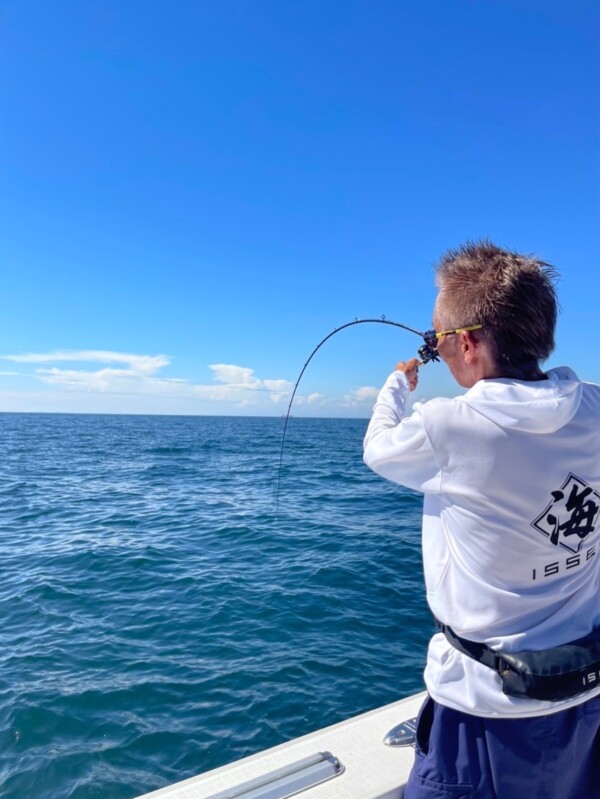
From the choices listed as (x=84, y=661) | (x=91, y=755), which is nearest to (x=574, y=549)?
(x=91, y=755)

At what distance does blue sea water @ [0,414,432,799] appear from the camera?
4.33m

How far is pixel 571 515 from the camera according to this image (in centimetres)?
139

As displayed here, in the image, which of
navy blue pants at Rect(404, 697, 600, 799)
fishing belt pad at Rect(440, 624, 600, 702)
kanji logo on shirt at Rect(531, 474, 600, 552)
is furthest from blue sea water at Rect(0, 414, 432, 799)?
kanji logo on shirt at Rect(531, 474, 600, 552)

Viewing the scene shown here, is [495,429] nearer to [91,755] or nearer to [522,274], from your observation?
[522,274]

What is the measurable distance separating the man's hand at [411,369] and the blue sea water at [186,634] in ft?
12.4

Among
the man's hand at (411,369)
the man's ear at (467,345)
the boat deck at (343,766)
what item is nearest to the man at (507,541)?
the man's ear at (467,345)

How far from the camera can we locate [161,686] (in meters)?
5.08

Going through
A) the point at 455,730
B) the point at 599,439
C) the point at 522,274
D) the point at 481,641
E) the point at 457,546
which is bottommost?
the point at 455,730

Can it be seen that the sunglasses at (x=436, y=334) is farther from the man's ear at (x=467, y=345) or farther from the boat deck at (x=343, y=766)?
the boat deck at (x=343, y=766)

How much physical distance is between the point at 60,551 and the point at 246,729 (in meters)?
6.15

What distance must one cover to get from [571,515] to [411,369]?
75cm

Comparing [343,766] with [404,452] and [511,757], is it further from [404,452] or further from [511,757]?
[404,452]

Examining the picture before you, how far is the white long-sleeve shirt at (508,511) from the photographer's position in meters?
1.32

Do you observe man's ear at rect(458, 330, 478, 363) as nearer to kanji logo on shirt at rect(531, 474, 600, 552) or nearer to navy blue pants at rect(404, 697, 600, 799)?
kanji logo on shirt at rect(531, 474, 600, 552)
